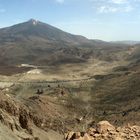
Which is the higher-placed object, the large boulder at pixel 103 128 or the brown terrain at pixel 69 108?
the large boulder at pixel 103 128

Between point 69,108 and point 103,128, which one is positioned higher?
point 103,128

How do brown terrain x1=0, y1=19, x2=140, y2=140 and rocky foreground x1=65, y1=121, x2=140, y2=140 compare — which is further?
brown terrain x1=0, y1=19, x2=140, y2=140

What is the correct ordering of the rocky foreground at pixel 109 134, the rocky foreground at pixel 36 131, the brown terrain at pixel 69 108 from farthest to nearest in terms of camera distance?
the brown terrain at pixel 69 108 → the rocky foreground at pixel 36 131 → the rocky foreground at pixel 109 134

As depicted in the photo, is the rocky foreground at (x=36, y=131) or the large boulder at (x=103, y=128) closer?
the rocky foreground at (x=36, y=131)

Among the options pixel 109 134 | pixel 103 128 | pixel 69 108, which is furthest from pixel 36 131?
pixel 69 108

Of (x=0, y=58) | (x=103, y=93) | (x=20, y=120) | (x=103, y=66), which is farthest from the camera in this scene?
(x=0, y=58)

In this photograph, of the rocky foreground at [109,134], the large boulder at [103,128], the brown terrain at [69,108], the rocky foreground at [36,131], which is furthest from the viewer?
the brown terrain at [69,108]

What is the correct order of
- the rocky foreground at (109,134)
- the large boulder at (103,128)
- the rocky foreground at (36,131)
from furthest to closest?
the large boulder at (103,128) → the rocky foreground at (36,131) → the rocky foreground at (109,134)

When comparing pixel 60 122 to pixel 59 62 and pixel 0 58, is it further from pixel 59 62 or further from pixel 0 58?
pixel 0 58

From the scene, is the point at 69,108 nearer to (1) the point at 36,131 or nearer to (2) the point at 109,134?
(1) the point at 36,131

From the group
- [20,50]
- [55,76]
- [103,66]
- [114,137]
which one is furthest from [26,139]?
[20,50]

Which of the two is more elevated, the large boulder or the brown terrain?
the large boulder
